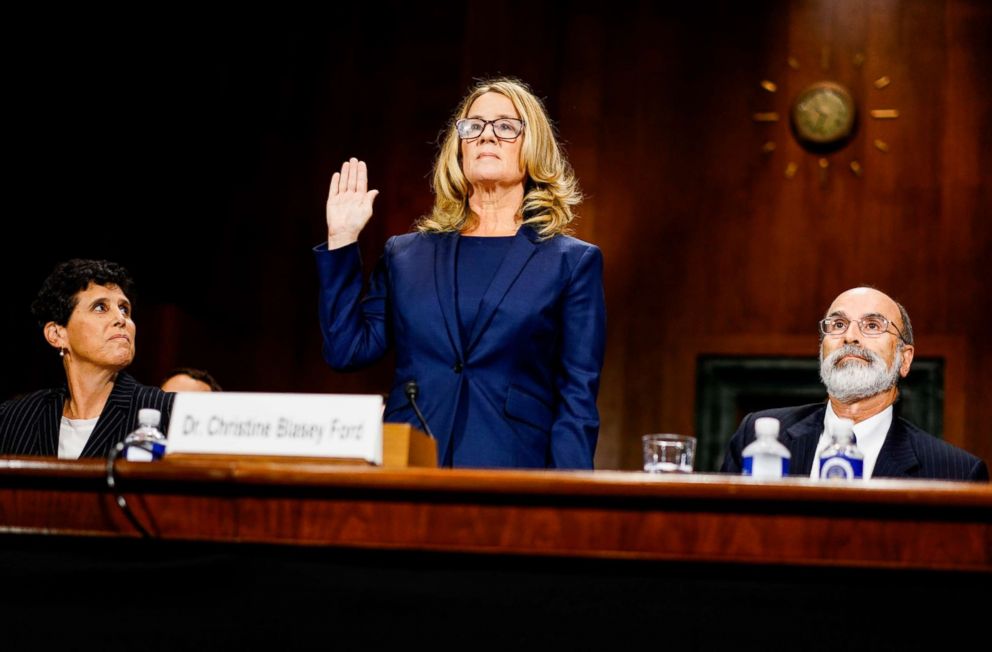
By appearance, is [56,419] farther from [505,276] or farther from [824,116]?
[824,116]

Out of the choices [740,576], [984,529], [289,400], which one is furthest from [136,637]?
[984,529]

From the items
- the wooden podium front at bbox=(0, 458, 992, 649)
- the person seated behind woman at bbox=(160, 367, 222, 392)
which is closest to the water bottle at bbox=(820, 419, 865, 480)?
the wooden podium front at bbox=(0, 458, 992, 649)

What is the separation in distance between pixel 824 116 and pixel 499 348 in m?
3.41

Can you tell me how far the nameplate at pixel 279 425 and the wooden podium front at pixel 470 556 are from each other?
0.03m

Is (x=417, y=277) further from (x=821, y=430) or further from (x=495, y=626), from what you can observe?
(x=821, y=430)

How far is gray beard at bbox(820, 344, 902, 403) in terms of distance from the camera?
2572 mm

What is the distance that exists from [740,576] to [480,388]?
739mm

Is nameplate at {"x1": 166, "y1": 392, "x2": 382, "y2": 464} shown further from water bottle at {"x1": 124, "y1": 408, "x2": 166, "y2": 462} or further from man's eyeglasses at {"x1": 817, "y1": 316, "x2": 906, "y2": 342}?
man's eyeglasses at {"x1": 817, "y1": 316, "x2": 906, "y2": 342}

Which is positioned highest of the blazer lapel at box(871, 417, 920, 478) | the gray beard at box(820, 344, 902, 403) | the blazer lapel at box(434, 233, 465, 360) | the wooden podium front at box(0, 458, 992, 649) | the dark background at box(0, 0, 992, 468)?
the dark background at box(0, 0, 992, 468)

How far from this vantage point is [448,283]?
199 centimetres

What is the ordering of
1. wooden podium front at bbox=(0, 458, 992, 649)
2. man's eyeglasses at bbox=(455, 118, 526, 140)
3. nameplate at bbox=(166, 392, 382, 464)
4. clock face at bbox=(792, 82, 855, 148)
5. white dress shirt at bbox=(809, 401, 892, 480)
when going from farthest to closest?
clock face at bbox=(792, 82, 855, 148) → white dress shirt at bbox=(809, 401, 892, 480) → man's eyeglasses at bbox=(455, 118, 526, 140) → nameplate at bbox=(166, 392, 382, 464) → wooden podium front at bbox=(0, 458, 992, 649)

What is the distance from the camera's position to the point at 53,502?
1366mm

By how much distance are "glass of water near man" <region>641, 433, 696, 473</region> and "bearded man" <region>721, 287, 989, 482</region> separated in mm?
670

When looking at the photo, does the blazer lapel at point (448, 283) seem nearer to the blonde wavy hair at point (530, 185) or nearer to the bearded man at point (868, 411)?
the blonde wavy hair at point (530, 185)
